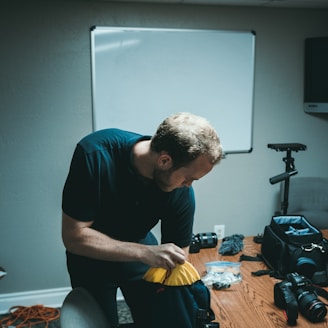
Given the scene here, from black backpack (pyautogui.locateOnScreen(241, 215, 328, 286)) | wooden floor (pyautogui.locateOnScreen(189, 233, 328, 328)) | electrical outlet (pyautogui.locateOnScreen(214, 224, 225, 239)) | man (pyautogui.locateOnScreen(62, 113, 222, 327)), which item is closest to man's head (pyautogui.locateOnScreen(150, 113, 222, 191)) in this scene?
man (pyautogui.locateOnScreen(62, 113, 222, 327))


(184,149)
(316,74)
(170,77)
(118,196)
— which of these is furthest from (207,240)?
(316,74)

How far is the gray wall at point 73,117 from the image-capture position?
2617 millimetres

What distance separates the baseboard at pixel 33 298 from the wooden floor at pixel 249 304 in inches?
60.2

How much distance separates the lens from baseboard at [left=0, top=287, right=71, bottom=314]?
113 inches

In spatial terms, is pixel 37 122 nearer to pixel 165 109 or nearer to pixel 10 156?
pixel 10 156

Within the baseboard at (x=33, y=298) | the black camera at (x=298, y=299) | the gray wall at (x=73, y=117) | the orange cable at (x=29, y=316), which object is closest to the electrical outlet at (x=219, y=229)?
the gray wall at (x=73, y=117)

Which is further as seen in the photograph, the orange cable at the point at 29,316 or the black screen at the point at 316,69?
the black screen at the point at 316,69

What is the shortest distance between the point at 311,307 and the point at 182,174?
2.16 ft

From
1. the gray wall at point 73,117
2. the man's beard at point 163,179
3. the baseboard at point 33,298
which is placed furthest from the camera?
the baseboard at point 33,298

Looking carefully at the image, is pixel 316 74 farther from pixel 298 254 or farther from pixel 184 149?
pixel 184 149

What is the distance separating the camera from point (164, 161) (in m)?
1.32

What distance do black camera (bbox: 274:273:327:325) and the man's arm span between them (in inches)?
16.4

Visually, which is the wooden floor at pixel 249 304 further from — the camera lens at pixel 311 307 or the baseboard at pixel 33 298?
the baseboard at pixel 33 298

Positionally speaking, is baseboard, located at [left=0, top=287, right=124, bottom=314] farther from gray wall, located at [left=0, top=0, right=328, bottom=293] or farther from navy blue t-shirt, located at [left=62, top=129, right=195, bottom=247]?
navy blue t-shirt, located at [left=62, top=129, right=195, bottom=247]
